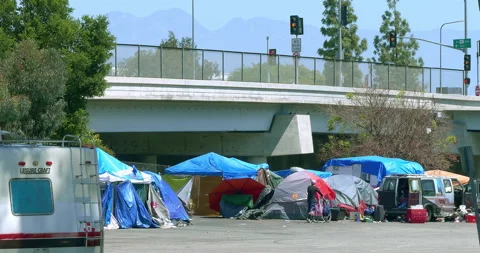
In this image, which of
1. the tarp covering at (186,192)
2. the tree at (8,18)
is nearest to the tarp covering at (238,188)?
the tarp covering at (186,192)

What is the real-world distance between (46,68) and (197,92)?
1734 centimetres

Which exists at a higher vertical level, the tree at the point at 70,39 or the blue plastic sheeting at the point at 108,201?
the tree at the point at 70,39

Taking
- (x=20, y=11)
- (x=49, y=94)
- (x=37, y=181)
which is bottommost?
(x=37, y=181)

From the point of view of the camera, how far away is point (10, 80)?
27.9m

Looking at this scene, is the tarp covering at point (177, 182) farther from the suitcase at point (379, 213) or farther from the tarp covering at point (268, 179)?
the suitcase at point (379, 213)

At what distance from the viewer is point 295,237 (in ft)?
93.0

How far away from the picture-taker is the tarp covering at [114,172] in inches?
1272

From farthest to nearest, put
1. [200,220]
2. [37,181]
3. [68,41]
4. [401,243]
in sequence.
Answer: [200,220] → [68,41] → [401,243] → [37,181]

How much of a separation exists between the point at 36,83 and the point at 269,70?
22.6m

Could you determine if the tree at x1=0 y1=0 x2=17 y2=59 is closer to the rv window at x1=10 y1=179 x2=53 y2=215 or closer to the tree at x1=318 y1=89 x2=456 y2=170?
the rv window at x1=10 y1=179 x2=53 y2=215

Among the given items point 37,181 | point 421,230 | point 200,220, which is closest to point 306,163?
point 200,220

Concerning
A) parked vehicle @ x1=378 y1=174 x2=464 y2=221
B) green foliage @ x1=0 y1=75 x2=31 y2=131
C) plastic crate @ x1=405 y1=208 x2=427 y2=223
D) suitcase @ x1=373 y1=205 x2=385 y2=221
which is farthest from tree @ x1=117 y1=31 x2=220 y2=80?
green foliage @ x1=0 y1=75 x2=31 y2=131

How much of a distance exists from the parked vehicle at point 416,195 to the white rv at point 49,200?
24311 mm

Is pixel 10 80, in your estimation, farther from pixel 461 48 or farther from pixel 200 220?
pixel 461 48
